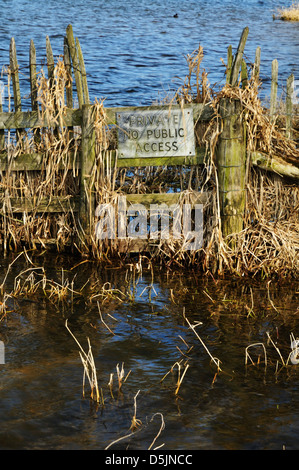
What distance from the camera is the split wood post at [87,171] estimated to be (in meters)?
7.59

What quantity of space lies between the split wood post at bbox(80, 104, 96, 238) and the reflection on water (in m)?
0.57

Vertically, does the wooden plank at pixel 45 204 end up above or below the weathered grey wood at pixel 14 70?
below

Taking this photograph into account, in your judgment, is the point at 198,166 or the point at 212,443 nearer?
the point at 212,443

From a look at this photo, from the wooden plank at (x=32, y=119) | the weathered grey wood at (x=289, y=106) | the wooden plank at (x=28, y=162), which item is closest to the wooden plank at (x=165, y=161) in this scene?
the wooden plank at (x=28, y=162)

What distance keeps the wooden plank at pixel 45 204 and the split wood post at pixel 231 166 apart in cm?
179

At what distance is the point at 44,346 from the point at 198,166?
3089 mm

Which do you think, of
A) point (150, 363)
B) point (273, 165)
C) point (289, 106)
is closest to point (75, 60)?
point (273, 165)

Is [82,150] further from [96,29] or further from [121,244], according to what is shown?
[96,29]

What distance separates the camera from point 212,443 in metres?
4.57

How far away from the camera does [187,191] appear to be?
303 inches

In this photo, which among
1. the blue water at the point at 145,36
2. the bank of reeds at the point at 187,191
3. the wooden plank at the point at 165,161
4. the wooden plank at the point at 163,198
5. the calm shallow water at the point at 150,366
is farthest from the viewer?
the blue water at the point at 145,36

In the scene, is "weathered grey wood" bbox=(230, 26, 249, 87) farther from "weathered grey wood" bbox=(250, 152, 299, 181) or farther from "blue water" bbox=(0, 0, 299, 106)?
"blue water" bbox=(0, 0, 299, 106)

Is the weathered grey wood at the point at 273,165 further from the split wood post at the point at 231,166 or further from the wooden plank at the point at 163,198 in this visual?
the wooden plank at the point at 163,198

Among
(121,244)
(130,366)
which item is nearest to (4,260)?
(121,244)
